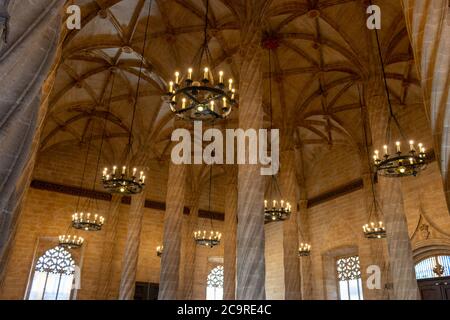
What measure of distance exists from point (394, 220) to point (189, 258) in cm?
1447

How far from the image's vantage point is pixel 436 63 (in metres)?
4.77

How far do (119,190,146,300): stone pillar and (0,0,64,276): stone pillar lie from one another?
13892 millimetres

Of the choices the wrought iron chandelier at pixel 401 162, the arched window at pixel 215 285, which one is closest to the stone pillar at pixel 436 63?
the wrought iron chandelier at pixel 401 162

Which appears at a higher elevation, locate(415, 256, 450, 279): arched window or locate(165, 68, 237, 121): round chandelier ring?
locate(165, 68, 237, 121): round chandelier ring

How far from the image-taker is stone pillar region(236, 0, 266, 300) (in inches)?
311

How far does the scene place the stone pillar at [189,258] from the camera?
2197 cm

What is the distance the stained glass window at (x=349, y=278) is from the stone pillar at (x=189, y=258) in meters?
8.67

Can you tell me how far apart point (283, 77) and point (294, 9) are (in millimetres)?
4170

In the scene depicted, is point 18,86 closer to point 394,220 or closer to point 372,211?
point 394,220

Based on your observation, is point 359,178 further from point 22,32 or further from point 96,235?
point 22,32

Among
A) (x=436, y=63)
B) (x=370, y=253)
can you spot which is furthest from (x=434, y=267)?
(x=436, y=63)

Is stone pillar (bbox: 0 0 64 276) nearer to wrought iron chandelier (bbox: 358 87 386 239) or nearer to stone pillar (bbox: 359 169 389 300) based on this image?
wrought iron chandelier (bbox: 358 87 386 239)

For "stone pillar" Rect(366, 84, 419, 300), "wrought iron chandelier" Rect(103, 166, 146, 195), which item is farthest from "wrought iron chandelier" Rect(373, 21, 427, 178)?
"wrought iron chandelier" Rect(103, 166, 146, 195)
